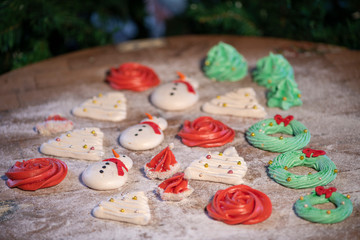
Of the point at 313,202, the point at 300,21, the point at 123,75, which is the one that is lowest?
the point at 313,202

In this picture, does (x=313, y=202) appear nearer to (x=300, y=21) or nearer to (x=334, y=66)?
(x=334, y=66)

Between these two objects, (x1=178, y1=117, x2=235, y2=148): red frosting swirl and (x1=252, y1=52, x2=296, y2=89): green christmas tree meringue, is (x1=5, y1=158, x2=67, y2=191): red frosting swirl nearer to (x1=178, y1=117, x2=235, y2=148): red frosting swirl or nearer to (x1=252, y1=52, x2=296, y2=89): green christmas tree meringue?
(x1=178, y1=117, x2=235, y2=148): red frosting swirl

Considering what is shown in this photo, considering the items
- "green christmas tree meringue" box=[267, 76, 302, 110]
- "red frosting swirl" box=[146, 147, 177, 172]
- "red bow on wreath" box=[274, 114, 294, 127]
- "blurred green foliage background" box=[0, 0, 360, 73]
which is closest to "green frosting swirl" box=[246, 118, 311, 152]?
"red bow on wreath" box=[274, 114, 294, 127]

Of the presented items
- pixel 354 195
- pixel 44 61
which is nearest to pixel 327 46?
pixel 354 195

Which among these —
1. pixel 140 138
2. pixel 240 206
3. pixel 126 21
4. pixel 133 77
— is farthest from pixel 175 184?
pixel 126 21

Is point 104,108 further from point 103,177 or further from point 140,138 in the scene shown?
point 103,177

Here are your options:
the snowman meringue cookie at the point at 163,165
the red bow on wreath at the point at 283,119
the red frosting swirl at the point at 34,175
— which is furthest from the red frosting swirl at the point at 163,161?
the red bow on wreath at the point at 283,119

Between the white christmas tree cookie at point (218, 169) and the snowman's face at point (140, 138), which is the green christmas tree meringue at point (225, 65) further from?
the white christmas tree cookie at point (218, 169)
